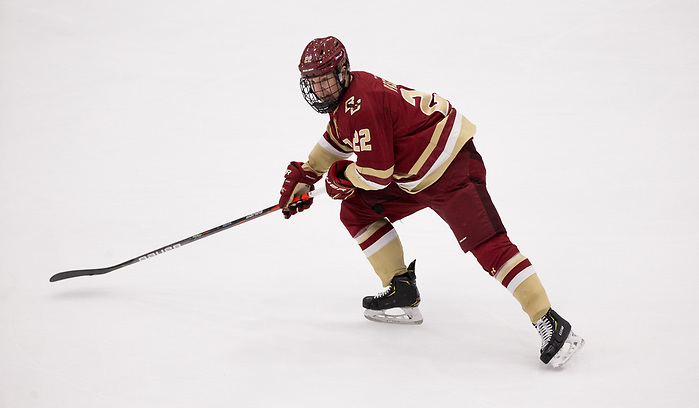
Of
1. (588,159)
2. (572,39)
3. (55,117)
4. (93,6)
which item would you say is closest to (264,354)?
(588,159)

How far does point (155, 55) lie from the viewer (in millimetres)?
5961

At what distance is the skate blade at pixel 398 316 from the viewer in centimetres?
282

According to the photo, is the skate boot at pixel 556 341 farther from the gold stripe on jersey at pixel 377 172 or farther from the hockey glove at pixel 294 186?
the hockey glove at pixel 294 186

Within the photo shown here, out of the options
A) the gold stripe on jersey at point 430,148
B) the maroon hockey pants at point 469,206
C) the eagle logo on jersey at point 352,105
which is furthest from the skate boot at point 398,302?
the eagle logo on jersey at point 352,105

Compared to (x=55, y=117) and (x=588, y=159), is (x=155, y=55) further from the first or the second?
(x=588, y=159)

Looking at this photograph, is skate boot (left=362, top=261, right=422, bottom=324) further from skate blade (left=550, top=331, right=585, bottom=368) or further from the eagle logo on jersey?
the eagle logo on jersey

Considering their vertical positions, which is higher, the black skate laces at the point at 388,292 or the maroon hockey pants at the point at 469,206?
the maroon hockey pants at the point at 469,206

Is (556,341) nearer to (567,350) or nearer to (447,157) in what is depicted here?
(567,350)

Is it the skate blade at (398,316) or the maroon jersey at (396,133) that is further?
the skate blade at (398,316)

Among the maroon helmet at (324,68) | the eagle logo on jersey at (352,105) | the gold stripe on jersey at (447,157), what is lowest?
the gold stripe on jersey at (447,157)

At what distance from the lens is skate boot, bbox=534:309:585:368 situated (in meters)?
2.27

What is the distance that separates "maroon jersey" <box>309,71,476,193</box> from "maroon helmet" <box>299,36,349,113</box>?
5 cm

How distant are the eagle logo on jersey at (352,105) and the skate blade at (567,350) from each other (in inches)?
47.8

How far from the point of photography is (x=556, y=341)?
2.27m
